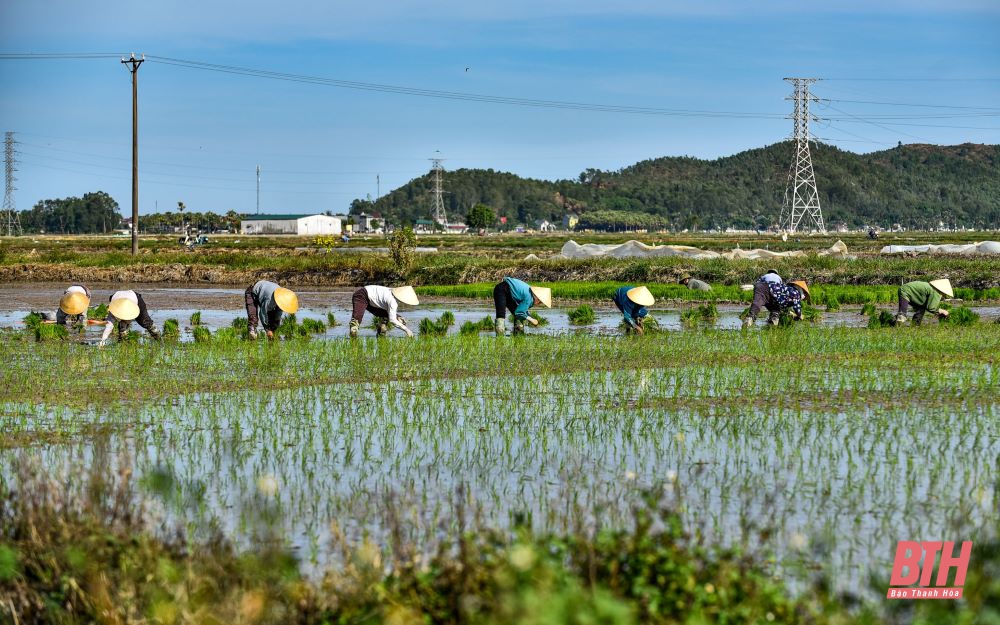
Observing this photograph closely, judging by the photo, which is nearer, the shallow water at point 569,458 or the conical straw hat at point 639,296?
the shallow water at point 569,458

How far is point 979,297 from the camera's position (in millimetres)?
21875

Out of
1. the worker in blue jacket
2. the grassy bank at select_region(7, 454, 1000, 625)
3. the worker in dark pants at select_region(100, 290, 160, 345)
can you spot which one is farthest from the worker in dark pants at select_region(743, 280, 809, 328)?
the grassy bank at select_region(7, 454, 1000, 625)

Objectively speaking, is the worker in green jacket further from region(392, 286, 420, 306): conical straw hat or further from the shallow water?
region(392, 286, 420, 306): conical straw hat

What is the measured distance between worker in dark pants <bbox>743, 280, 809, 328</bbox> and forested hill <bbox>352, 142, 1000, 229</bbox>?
11560cm

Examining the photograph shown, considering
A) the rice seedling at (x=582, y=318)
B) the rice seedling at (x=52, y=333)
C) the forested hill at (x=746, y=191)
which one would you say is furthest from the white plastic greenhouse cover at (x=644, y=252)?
the forested hill at (x=746, y=191)

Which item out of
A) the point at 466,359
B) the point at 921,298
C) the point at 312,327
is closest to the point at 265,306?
the point at 312,327

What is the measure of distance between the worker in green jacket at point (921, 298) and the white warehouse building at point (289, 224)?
3355 inches

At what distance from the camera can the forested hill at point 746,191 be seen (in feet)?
446

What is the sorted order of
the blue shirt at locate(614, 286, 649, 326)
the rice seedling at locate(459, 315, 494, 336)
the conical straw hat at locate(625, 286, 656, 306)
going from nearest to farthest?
the conical straw hat at locate(625, 286, 656, 306) → the blue shirt at locate(614, 286, 649, 326) → the rice seedling at locate(459, 315, 494, 336)

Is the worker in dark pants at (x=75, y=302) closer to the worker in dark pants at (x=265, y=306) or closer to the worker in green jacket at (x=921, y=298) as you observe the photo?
the worker in dark pants at (x=265, y=306)

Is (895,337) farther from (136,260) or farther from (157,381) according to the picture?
(136,260)

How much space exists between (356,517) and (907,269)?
22540 mm

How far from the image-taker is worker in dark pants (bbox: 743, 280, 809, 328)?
14852 millimetres

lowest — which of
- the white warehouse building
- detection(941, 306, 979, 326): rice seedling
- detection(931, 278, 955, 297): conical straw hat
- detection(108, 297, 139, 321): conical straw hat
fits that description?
detection(941, 306, 979, 326): rice seedling
